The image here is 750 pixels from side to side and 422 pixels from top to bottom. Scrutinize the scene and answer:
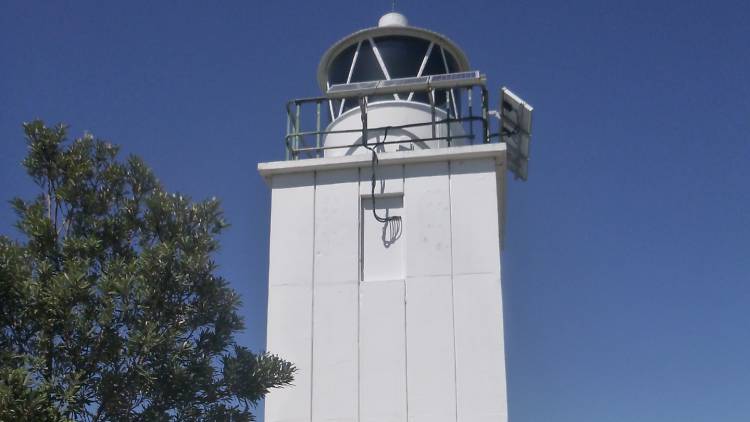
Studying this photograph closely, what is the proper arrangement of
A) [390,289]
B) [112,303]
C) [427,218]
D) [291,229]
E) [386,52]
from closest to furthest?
[112,303]
[390,289]
[427,218]
[291,229]
[386,52]

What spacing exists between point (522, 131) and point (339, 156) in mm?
3081

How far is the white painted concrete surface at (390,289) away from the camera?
12.4 metres

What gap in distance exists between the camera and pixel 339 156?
1422 centimetres

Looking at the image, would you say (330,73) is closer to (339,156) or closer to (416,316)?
(339,156)

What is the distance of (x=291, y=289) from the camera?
43.8ft

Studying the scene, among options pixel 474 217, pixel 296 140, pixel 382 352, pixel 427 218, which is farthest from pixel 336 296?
pixel 296 140

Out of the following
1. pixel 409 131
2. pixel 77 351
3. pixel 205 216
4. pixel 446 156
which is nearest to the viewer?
pixel 77 351

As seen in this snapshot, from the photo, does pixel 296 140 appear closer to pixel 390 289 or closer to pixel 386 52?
pixel 386 52

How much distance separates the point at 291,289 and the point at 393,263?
1643 millimetres

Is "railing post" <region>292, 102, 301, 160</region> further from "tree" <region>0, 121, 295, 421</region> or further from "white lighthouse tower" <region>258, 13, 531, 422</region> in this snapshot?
"tree" <region>0, 121, 295, 421</region>

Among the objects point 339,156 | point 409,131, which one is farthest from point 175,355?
point 409,131

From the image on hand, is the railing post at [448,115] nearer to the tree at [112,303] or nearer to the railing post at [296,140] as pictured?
the railing post at [296,140]

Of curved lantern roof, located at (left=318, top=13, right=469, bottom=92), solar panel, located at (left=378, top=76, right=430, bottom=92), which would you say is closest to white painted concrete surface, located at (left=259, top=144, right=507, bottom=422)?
solar panel, located at (left=378, top=76, right=430, bottom=92)

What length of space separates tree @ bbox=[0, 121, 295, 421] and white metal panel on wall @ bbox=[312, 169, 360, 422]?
6.78 feet
